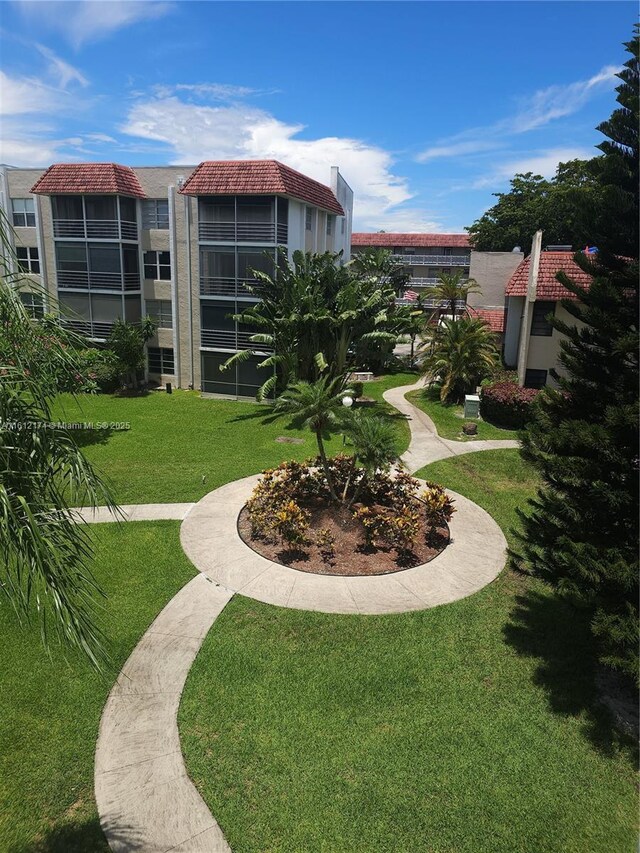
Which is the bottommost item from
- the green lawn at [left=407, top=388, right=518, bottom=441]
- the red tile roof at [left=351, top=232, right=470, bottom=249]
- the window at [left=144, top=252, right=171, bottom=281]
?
the green lawn at [left=407, top=388, right=518, bottom=441]

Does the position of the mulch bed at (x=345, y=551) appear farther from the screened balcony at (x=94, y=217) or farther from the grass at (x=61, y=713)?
the screened balcony at (x=94, y=217)

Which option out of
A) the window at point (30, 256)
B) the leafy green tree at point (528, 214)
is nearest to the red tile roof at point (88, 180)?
the window at point (30, 256)

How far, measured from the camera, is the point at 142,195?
100ft

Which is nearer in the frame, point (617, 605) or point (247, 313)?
point (617, 605)

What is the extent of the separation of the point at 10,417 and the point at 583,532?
8.34 meters

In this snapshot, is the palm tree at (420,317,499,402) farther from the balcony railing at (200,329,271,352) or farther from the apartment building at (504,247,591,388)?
the balcony railing at (200,329,271,352)

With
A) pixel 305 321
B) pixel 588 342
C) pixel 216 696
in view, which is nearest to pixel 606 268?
pixel 588 342

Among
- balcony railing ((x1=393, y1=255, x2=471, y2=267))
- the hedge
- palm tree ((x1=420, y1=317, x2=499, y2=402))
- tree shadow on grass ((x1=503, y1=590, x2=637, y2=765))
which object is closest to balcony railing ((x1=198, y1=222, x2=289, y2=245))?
palm tree ((x1=420, y1=317, x2=499, y2=402))

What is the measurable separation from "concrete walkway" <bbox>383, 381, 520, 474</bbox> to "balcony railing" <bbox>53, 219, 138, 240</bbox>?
1787 cm

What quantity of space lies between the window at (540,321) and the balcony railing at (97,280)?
21014 millimetres

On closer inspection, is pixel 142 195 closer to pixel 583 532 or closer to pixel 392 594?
pixel 392 594

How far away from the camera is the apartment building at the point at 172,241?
27.7 metres

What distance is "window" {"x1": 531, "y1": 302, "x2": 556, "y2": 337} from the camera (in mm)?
24375

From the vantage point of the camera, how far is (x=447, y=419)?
25922 millimetres
